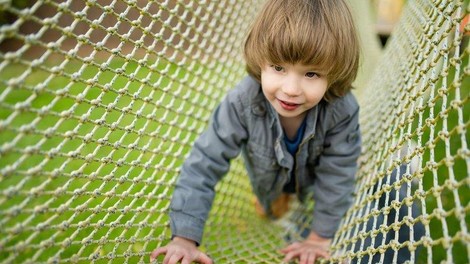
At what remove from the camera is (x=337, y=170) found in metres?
1.28

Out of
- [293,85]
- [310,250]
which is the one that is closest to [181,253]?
[310,250]

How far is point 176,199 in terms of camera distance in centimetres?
117

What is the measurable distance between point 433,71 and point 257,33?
0.41m

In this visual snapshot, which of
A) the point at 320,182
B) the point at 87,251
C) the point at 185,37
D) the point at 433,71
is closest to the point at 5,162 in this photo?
the point at 87,251

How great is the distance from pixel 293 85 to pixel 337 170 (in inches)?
15.9

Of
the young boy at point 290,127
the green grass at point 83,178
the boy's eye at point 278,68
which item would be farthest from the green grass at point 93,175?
the boy's eye at point 278,68

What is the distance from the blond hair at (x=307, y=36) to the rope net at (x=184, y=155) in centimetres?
20

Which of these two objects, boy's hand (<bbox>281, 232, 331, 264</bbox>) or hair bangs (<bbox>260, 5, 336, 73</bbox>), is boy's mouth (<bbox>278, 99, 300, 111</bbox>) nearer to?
hair bangs (<bbox>260, 5, 336, 73</bbox>)

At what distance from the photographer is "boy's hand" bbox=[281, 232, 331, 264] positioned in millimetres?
1203

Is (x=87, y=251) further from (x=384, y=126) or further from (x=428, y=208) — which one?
(x=428, y=208)

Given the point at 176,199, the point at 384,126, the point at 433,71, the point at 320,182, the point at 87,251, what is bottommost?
the point at 87,251

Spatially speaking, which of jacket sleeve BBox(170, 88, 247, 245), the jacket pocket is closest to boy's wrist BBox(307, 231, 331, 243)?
the jacket pocket

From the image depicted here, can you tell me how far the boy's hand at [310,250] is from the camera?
1.20m

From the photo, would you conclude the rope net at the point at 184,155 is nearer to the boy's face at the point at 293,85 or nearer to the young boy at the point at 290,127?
the young boy at the point at 290,127
